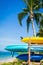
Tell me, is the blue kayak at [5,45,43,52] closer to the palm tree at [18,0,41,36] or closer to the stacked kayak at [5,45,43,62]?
the stacked kayak at [5,45,43,62]

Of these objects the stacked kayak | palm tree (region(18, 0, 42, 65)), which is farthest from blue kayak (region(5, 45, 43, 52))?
palm tree (region(18, 0, 42, 65))

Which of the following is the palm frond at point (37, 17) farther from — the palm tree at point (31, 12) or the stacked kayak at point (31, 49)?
the stacked kayak at point (31, 49)

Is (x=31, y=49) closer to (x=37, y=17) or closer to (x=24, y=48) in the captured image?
(x=24, y=48)

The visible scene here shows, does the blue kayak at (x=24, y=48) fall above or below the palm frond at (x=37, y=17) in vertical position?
below

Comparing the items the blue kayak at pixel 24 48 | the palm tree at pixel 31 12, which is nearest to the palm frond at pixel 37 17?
the palm tree at pixel 31 12

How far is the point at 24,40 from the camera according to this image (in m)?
12.2

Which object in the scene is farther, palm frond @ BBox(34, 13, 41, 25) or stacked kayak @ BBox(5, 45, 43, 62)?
palm frond @ BBox(34, 13, 41, 25)

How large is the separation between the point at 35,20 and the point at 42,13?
95 centimetres

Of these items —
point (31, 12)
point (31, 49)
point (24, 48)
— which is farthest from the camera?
point (31, 12)

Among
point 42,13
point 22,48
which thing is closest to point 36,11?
point 42,13

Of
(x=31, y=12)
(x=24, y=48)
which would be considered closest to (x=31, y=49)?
(x=24, y=48)

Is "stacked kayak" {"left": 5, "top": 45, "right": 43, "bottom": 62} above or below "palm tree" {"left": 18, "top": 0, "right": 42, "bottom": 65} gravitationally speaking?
below

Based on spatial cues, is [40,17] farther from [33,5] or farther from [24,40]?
[24,40]

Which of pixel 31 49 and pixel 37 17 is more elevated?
pixel 37 17
